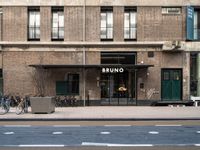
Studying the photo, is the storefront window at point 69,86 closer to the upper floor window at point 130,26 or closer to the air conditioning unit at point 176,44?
the upper floor window at point 130,26

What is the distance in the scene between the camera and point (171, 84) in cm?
3697

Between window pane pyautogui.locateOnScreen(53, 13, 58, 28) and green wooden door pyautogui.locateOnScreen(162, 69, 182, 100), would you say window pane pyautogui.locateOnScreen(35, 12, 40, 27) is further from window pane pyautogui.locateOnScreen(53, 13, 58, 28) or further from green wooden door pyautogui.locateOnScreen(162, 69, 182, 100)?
green wooden door pyautogui.locateOnScreen(162, 69, 182, 100)

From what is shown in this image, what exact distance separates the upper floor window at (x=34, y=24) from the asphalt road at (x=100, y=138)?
1945 cm

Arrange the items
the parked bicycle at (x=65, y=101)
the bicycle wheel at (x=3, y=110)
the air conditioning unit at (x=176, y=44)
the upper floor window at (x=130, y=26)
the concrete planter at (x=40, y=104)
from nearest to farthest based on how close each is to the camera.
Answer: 1. the concrete planter at (x=40, y=104)
2. the bicycle wheel at (x=3, y=110)
3. the parked bicycle at (x=65, y=101)
4. the air conditioning unit at (x=176, y=44)
5. the upper floor window at (x=130, y=26)

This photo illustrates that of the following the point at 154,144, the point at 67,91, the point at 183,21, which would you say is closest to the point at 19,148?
the point at 154,144

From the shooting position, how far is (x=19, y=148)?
12.9m

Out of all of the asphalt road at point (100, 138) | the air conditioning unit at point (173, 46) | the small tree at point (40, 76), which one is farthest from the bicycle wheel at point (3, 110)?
the air conditioning unit at point (173, 46)

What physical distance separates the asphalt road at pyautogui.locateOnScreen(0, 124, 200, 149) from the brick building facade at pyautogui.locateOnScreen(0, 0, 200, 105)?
1824 centimetres

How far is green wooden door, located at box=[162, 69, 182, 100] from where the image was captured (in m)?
36.9

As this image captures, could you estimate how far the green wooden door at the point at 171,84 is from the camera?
36875 mm

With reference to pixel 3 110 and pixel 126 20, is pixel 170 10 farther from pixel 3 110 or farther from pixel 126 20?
pixel 3 110

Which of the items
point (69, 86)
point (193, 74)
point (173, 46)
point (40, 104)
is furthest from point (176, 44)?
point (40, 104)

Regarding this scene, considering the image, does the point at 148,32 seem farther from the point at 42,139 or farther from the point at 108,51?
the point at 42,139

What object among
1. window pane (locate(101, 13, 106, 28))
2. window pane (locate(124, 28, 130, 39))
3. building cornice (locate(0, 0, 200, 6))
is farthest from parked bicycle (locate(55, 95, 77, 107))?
building cornice (locate(0, 0, 200, 6))
